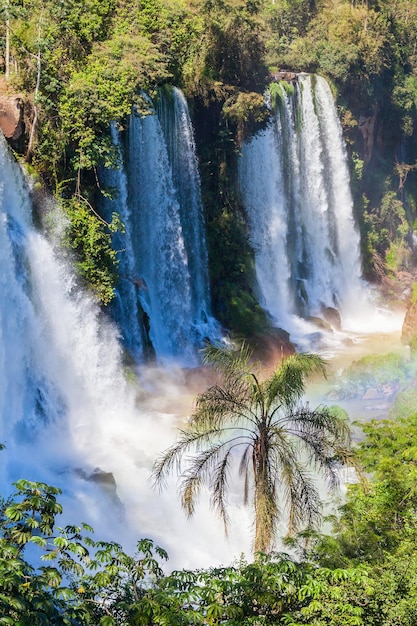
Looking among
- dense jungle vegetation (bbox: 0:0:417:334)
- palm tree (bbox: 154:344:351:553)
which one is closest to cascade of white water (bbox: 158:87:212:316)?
dense jungle vegetation (bbox: 0:0:417:334)

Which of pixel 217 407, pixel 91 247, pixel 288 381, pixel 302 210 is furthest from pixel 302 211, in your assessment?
pixel 217 407

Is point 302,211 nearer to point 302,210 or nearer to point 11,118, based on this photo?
point 302,210

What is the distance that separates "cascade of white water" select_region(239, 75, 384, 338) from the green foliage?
10.8 m

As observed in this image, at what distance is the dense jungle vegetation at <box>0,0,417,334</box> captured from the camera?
69.2 feet

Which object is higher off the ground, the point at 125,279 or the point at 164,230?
the point at 164,230

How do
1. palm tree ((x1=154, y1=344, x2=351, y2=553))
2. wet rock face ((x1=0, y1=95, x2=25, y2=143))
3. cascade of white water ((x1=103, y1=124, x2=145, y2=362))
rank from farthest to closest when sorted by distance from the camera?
1. cascade of white water ((x1=103, y1=124, x2=145, y2=362))
2. wet rock face ((x1=0, y1=95, x2=25, y2=143))
3. palm tree ((x1=154, y1=344, x2=351, y2=553))

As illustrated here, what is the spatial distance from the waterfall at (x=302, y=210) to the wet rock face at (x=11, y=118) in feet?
40.9

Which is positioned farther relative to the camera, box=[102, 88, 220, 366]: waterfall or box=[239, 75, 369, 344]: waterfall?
box=[239, 75, 369, 344]: waterfall

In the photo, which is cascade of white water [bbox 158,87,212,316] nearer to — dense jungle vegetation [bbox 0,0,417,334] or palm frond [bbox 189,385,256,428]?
dense jungle vegetation [bbox 0,0,417,334]

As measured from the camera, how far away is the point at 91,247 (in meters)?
21.0

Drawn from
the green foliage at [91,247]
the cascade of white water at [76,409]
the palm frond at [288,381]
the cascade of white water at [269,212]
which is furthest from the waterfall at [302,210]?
the palm frond at [288,381]

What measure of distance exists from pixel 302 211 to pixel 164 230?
1091 cm

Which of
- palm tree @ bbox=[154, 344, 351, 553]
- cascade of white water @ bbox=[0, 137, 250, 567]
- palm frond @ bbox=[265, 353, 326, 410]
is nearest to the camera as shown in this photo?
palm tree @ bbox=[154, 344, 351, 553]

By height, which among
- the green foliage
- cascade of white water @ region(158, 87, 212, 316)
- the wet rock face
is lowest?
the green foliage
